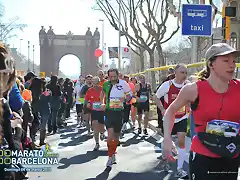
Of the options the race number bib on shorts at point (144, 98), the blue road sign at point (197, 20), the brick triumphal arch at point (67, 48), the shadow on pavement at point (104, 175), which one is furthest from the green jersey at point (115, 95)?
the brick triumphal arch at point (67, 48)

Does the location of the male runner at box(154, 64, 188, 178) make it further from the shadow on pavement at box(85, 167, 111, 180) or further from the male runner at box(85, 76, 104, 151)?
the male runner at box(85, 76, 104, 151)

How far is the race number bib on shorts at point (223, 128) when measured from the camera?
11.8 feet

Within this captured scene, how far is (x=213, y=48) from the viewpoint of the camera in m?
3.83

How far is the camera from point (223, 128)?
3.61 metres

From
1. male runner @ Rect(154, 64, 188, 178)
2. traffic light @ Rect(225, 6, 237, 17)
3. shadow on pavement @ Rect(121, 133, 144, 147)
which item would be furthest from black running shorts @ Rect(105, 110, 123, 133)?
traffic light @ Rect(225, 6, 237, 17)

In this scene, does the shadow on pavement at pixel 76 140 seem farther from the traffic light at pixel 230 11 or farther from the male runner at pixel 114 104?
the traffic light at pixel 230 11

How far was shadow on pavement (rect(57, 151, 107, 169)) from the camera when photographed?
28.1ft

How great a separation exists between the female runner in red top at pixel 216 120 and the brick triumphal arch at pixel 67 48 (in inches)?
3511

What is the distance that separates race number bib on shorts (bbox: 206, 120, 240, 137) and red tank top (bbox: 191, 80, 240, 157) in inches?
1.5

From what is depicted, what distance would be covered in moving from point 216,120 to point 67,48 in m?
92.8

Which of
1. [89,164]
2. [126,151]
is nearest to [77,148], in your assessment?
[126,151]

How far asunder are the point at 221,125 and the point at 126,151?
664 cm

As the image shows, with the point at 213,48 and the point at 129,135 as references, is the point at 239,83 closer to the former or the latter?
the point at 213,48

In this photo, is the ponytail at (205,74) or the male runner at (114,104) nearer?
the ponytail at (205,74)
